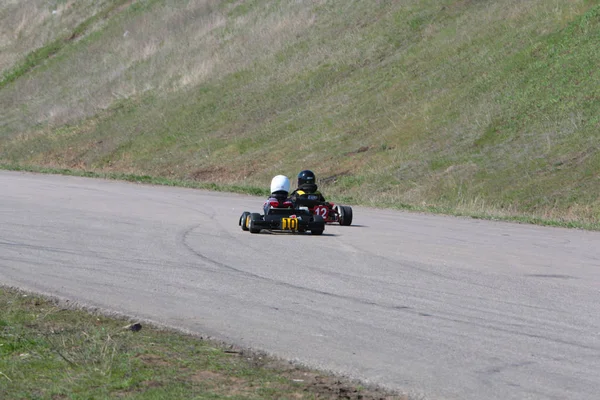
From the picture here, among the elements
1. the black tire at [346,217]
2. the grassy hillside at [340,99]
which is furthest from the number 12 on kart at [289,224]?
the grassy hillside at [340,99]

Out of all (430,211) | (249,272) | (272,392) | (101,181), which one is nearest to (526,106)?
(430,211)

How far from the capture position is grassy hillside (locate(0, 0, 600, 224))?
91.4 ft

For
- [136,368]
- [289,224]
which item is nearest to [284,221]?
[289,224]

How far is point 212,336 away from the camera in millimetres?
8656

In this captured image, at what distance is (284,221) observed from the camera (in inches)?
667

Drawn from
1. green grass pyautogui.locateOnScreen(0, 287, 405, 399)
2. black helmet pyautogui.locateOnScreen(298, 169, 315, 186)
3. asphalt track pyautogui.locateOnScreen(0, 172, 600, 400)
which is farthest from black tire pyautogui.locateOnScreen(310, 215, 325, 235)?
green grass pyautogui.locateOnScreen(0, 287, 405, 399)

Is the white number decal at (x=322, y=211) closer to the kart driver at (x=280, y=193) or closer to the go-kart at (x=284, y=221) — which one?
the kart driver at (x=280, y=193)

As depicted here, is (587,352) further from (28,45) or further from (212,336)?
(28,45)

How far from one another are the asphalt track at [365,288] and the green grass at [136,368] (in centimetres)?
34

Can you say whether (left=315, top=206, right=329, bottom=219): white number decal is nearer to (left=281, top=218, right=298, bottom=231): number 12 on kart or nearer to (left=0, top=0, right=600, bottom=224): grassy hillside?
(left=281, top=218, right=298, bottom=231): number 12 on kart

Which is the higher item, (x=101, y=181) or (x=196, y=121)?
(x=196, y=121)

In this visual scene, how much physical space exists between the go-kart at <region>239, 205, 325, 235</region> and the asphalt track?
188 mm

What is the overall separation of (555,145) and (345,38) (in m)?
19.0

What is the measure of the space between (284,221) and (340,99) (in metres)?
22.6
